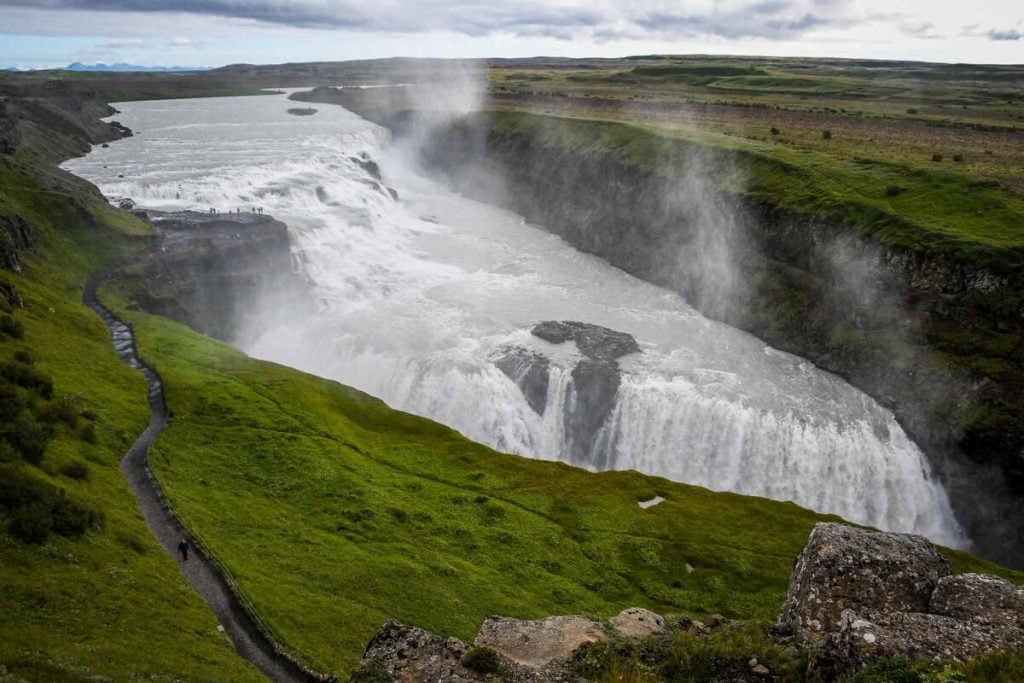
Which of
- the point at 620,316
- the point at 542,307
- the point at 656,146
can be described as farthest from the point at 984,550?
the point at 656,146

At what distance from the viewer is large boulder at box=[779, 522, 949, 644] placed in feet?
69.1

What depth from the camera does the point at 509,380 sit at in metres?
59.1

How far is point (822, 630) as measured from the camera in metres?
20.9

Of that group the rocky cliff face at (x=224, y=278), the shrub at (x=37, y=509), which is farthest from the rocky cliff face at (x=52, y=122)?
the shrub at (x=37, y=509)

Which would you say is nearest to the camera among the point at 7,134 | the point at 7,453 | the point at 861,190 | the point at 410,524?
the point at 7,453

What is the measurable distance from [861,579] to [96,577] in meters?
26.9

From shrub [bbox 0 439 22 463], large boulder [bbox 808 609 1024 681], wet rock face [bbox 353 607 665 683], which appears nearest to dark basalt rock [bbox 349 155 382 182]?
shrub [bbox 0 439 22 463]

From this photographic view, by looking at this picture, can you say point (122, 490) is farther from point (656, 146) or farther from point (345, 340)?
point (656, 146)

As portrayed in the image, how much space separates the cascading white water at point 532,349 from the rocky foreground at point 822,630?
30.7 m

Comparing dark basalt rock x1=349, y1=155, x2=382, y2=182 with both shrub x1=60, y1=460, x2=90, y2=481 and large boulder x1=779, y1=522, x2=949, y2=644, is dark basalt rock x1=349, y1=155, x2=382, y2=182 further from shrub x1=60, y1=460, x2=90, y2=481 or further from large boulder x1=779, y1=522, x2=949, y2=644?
large boulder x1=779, y1=522, x2=949, y2=644

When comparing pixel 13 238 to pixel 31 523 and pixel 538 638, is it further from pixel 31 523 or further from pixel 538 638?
pixel 538 638

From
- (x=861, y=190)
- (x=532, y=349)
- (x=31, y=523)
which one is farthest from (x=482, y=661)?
(x=861, y=190)

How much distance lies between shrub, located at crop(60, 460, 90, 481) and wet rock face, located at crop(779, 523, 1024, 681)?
32.0 metres

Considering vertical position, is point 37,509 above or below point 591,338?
above
